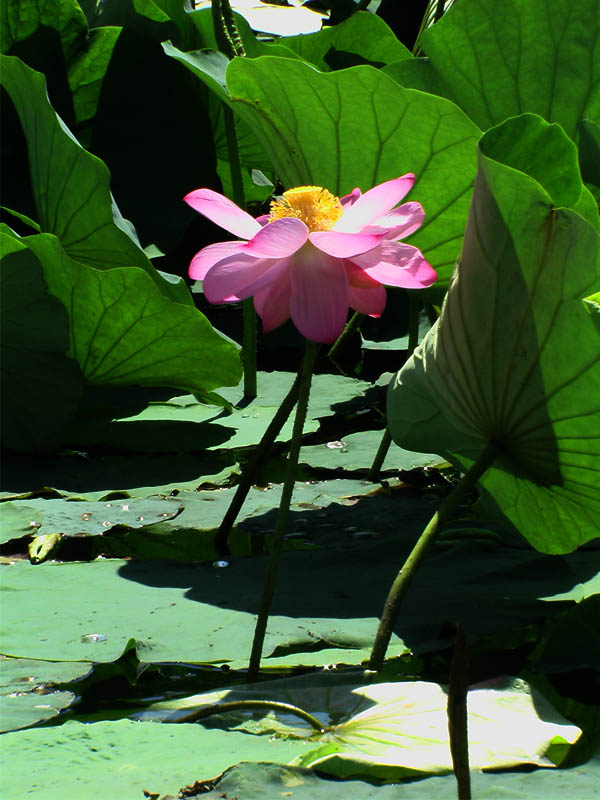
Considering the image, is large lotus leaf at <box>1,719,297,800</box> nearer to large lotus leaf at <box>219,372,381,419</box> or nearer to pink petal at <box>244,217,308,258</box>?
pink petal at <box>244,217,308,258</box>

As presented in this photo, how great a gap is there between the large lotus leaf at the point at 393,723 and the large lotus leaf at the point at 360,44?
179 centimetres

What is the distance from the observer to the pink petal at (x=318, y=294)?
0.81 m

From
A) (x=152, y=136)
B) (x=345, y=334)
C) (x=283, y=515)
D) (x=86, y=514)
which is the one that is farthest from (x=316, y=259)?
(x=152, y=136)

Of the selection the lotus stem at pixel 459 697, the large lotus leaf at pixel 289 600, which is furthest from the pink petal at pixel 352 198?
the lotus stem at pixel 459 697

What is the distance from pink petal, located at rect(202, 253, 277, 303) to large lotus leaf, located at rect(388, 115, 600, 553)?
186 millimetres

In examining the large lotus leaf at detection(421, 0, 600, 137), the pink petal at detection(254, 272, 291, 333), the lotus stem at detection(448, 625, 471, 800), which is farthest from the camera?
the large lotus leaf at detection(421, 0, 600, 137)

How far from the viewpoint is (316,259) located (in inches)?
32.6

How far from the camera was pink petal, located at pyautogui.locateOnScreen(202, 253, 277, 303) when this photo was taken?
819 millimetres

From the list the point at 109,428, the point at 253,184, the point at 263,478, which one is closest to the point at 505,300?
the point at 263,478

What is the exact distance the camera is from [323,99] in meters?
1.14

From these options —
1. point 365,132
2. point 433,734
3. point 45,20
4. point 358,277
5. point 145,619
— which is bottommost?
point 145,619

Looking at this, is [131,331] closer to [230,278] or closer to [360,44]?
[230,278]

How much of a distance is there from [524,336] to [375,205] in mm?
198

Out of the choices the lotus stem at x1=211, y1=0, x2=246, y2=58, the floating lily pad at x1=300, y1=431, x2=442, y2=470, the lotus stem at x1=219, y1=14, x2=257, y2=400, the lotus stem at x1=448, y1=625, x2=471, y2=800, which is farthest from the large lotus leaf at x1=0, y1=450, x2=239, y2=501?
the lotus stem at x1=448, y1=625, x2=471, y2=800
